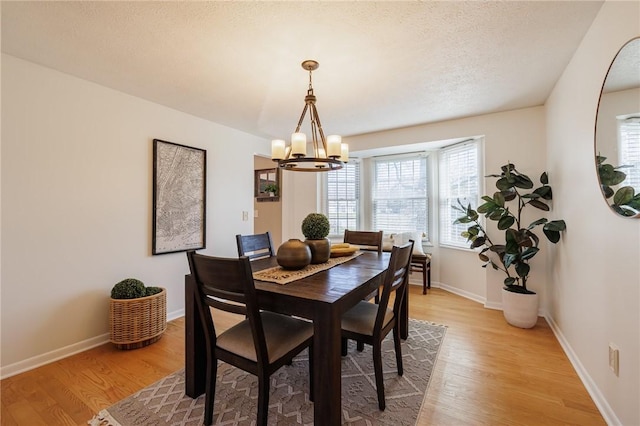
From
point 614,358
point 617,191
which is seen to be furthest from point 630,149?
point 614,358

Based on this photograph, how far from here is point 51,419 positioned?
5.22ft

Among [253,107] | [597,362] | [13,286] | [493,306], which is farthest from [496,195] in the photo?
[13,286]

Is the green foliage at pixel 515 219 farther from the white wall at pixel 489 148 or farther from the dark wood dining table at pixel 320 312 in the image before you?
the dark wood dining table at pixel 320 312

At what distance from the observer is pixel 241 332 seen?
157cm

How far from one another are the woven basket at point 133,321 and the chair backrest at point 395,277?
2004mm

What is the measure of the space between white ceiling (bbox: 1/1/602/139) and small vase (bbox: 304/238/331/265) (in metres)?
1.39

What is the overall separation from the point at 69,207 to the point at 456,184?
4371 millimetres

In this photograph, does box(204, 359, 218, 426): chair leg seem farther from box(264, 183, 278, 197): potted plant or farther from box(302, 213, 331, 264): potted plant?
box(264, 183, 278, 197): potted plant

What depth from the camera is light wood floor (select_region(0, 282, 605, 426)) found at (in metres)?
1.61

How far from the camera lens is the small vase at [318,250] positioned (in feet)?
6.87

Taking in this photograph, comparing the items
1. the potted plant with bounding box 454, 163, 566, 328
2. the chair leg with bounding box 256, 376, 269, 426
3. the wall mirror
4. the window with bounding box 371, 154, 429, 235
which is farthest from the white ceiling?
the chair leg with bounding box 256, 376, 269, 426

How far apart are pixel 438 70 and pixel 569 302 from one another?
2175mm

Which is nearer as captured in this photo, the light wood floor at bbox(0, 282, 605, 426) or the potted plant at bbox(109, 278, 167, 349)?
the light wood floor at bbox(0, 282, 605, 426)

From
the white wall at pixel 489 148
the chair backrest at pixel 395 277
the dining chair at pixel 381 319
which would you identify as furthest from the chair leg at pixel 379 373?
the white wall at pixel 489 148
